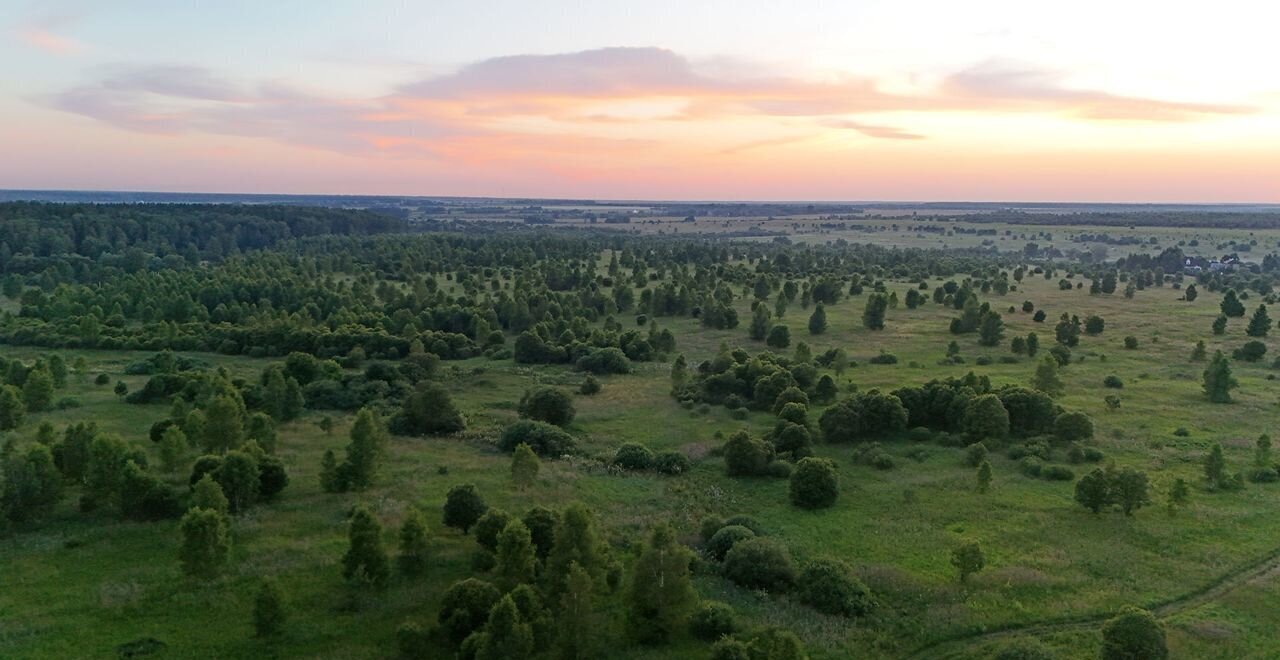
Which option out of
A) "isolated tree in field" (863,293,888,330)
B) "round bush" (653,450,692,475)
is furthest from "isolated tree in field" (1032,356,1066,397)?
"isolated tree in field" (863,293,888,330)

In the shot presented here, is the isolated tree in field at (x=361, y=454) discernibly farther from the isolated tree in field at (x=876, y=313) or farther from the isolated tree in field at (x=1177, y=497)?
the isolated tree in field at (x=876, y=313)

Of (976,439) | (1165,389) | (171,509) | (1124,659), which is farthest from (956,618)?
(1165,389)

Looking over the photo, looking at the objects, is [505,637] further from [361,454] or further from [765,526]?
[361,454]

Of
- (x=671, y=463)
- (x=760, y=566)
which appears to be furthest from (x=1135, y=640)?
(x=671, y=463)

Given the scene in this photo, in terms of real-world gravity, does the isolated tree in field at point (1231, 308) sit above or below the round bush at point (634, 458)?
above

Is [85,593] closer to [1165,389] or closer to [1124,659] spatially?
[1124,659]

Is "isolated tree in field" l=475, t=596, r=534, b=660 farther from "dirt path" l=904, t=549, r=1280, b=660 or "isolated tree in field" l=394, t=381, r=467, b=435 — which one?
"isolated tree in field" l=394, t=381, r=467, b=435

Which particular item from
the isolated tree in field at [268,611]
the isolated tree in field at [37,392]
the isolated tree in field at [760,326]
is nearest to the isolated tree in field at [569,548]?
the isolated tree in field at [268,611]
